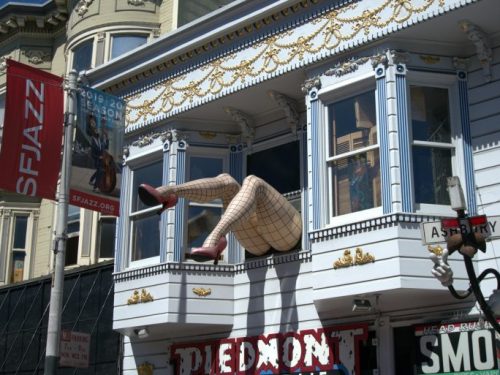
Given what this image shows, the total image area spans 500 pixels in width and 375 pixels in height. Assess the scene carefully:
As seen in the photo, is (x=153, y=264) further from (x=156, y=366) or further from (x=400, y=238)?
(x=400, y=238)

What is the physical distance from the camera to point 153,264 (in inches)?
616

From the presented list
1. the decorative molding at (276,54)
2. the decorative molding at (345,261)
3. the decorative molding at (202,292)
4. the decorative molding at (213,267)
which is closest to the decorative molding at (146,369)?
the decorative molding at (213,267)

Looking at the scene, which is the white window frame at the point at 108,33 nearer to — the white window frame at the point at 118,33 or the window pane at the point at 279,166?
the white window frame at the point at 118,33

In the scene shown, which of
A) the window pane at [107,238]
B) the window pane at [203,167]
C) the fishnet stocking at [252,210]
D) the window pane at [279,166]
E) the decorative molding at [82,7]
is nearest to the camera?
the fishnet stocking at [252,210]

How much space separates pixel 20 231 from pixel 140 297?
9.60m

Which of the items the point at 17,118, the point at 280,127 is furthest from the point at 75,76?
the point at 280,127

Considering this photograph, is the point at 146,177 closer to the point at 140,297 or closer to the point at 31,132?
the point at 140,297

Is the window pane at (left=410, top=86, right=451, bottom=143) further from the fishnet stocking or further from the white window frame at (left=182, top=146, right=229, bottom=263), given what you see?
the white window frame at (left=182, top=146, right=229, bottom=263)

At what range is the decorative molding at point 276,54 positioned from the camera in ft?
42.1

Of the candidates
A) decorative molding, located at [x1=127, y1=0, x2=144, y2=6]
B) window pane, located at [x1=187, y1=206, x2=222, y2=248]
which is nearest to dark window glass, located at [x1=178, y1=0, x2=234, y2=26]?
decorative molding, located at [x1=127, y1=0, x2=144, y2=6]

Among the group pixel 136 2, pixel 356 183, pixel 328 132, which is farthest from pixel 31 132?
pixel 136 2

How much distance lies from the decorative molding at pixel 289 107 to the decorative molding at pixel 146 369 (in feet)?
17.7

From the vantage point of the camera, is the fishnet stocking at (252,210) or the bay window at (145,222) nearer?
the fishnet stocking at (252,210)

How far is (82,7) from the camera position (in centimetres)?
2242
